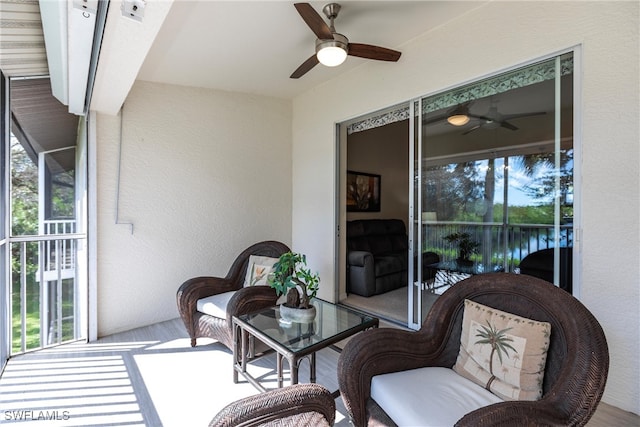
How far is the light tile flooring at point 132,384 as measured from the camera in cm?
183

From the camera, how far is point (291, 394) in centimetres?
125

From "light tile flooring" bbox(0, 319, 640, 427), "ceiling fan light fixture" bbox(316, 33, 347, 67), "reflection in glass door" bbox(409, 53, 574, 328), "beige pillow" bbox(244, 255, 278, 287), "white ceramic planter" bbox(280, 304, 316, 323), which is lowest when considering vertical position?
"light tile flooring" bbox(0, 319, 640, 427)

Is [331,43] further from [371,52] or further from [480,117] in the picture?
[480,117]

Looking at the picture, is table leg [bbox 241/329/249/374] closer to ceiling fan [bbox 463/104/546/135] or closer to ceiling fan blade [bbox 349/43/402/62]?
ceiling fan blade [bbox 349/43/402/62]

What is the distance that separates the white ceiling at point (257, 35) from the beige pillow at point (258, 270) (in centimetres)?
202

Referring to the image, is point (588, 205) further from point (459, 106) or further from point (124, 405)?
point (124, 405)

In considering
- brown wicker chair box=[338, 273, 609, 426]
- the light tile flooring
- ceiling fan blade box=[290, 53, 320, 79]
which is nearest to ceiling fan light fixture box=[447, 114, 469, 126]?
ceiling fan blade box=[290, 53, 320, 79]

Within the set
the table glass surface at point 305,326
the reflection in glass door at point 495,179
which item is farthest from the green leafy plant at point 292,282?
the reflection in glass door at point 495,179

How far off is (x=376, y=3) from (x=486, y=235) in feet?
6.75

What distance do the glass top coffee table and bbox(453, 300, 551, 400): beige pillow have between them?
72 centimetres

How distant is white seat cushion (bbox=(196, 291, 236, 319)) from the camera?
2555 millimetres

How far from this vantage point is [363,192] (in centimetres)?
543

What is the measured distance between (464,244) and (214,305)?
2277mm

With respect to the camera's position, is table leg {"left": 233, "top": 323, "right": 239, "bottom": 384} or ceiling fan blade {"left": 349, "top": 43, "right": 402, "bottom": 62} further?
ceiling fan blade {"left": 349, "top": 43, "right": 402, "bottom": 62}
